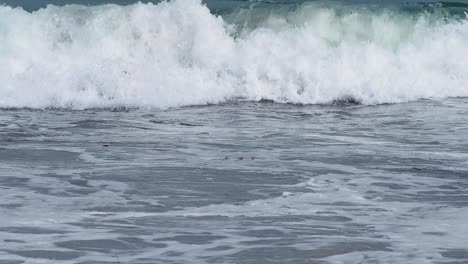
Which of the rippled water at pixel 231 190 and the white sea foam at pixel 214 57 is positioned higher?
the white sea foam at pixel 214 57

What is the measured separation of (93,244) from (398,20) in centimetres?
1262

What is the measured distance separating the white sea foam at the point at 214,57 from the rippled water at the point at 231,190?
2.12m

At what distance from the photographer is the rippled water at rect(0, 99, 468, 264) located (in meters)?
5.77

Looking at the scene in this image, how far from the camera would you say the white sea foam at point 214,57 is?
14.1 m

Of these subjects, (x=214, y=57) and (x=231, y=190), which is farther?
(x=214, y=57)

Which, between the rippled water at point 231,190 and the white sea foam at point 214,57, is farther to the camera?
the white sea foam at point 214,57

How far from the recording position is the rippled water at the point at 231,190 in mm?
5770

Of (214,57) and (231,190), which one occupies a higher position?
(214,57)

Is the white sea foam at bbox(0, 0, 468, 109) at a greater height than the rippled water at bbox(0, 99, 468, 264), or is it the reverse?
the white sea foam at bbox(0, 0, 468, 109)

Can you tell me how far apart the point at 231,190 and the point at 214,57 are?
8.20m

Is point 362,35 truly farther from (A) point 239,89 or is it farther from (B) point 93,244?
(B) point 93,244

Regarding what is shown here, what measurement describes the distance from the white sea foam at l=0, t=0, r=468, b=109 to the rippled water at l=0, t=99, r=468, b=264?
2.12 metres

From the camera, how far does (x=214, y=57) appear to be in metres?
15.5

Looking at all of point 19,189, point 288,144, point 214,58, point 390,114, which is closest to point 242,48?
point 214,58
